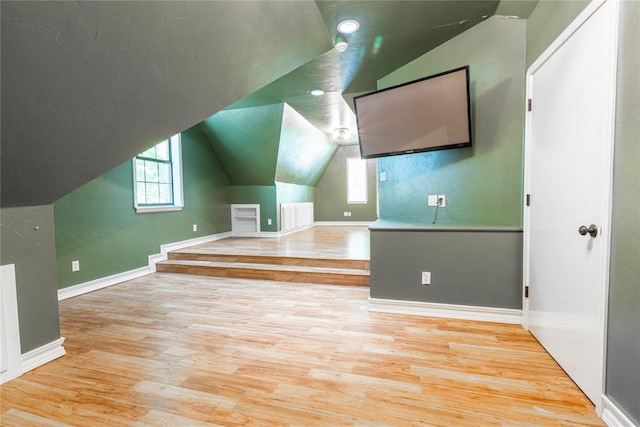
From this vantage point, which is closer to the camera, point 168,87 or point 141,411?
point 141,411

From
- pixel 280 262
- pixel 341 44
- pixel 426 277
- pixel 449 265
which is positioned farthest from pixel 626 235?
pixel 280 262

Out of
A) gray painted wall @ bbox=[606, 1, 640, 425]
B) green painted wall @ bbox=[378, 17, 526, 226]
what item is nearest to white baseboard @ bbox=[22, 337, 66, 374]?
green painted wall @ bbox=[378, 17, 526, 226]

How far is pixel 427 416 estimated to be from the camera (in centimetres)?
136

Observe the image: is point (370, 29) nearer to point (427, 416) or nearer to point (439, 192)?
point (439, 192)

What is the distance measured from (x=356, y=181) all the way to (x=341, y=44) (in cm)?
584

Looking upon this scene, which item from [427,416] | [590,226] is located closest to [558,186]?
[590,226]

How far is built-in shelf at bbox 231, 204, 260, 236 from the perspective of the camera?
20.7 feet

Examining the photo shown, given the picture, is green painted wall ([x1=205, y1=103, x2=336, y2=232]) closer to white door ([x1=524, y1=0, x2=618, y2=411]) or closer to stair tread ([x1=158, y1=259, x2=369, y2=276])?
stair tread ([x1=158, y1=259, x2=369, y2=276])

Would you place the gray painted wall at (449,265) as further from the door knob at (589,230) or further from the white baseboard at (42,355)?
the white baseboard at (42,355)

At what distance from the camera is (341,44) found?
2629 millimetres

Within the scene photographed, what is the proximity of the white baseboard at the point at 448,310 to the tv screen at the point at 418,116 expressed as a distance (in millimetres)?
1428

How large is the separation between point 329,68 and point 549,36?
6.53ft

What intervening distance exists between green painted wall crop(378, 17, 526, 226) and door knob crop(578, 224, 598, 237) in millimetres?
915

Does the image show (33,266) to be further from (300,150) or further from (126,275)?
(300,150)
